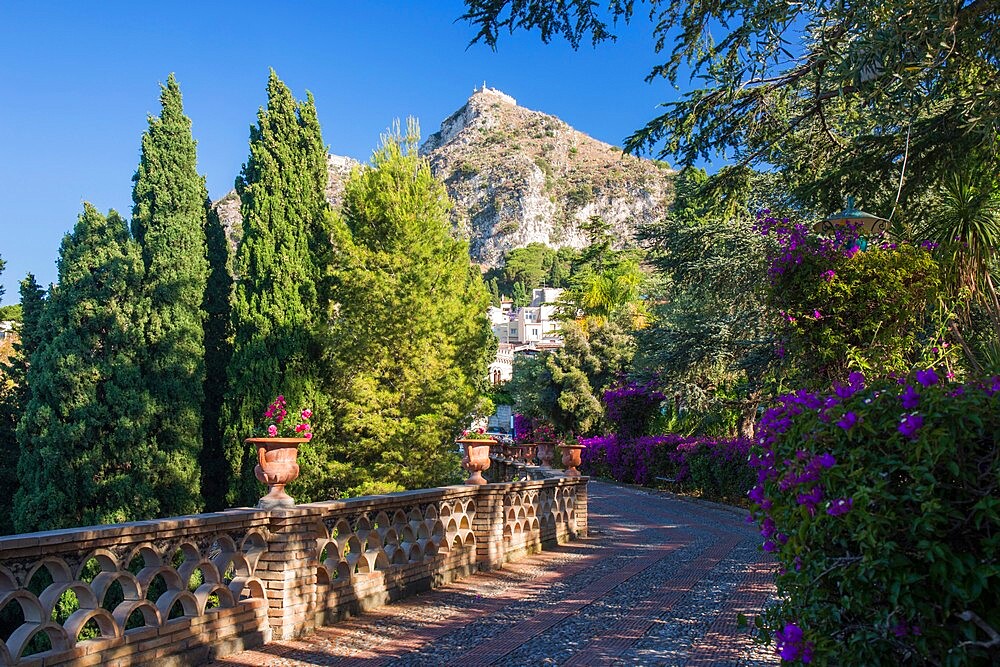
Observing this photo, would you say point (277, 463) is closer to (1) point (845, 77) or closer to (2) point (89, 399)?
(1) point (845, 77)

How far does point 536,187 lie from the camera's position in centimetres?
16938

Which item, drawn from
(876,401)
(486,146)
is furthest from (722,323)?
(486,146)

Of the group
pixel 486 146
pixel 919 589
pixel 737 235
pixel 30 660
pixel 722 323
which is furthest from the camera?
pixel 486 146

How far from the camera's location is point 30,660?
4.35 m

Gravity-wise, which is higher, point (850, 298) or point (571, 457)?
point (850, 298)

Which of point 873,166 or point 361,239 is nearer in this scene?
point 873,166

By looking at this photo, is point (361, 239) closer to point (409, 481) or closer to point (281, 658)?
point (409, 481)

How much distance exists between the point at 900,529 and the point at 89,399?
1733cm

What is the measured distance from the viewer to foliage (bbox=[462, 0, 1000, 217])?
5.75 meters

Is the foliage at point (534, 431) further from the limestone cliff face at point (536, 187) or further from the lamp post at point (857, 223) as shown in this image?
the limestone cliff face at point (536, 187)

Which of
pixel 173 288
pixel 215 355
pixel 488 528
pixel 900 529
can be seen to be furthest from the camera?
pixel 215 355

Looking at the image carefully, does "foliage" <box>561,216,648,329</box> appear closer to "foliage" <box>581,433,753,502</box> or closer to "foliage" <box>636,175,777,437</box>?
"foliage" <box>581,433,753,502</box>

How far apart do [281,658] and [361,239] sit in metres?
14.3

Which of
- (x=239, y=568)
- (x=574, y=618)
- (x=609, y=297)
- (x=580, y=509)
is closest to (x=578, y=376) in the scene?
(x=609, y=297)
